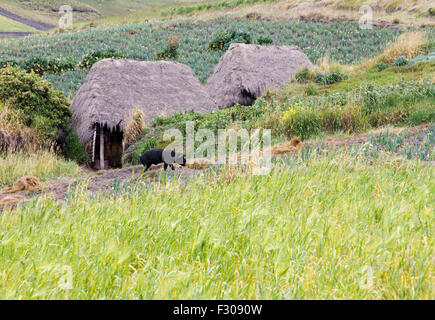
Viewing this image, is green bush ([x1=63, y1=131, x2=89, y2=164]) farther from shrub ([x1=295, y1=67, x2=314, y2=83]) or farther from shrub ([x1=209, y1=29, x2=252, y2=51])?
shrub ([x1=209, y1=29, x2=252, y2=51])

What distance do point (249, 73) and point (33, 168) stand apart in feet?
28.9

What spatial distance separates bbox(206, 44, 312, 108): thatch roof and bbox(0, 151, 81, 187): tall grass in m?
6.76

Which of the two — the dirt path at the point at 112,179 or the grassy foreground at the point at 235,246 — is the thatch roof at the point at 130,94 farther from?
the grassy foreground at the point at 235,246

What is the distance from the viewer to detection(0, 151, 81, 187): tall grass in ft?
28.3

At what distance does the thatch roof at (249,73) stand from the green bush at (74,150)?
5.21 metres

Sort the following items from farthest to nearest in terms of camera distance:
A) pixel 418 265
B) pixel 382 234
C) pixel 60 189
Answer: pixel 60 189 → pixel 382 234 → pixel 418 265

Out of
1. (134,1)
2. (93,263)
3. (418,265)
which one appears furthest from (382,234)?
(134,1)

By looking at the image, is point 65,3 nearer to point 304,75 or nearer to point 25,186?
point 304,75

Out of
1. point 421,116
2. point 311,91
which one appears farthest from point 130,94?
point 421,116

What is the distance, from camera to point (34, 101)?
11852 millimetres

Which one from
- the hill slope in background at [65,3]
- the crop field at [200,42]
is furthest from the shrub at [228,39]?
the hill slope in background at [65,3]

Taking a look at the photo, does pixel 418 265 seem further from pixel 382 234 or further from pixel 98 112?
pixel 98 112

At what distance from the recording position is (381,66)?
16141 millimetres
